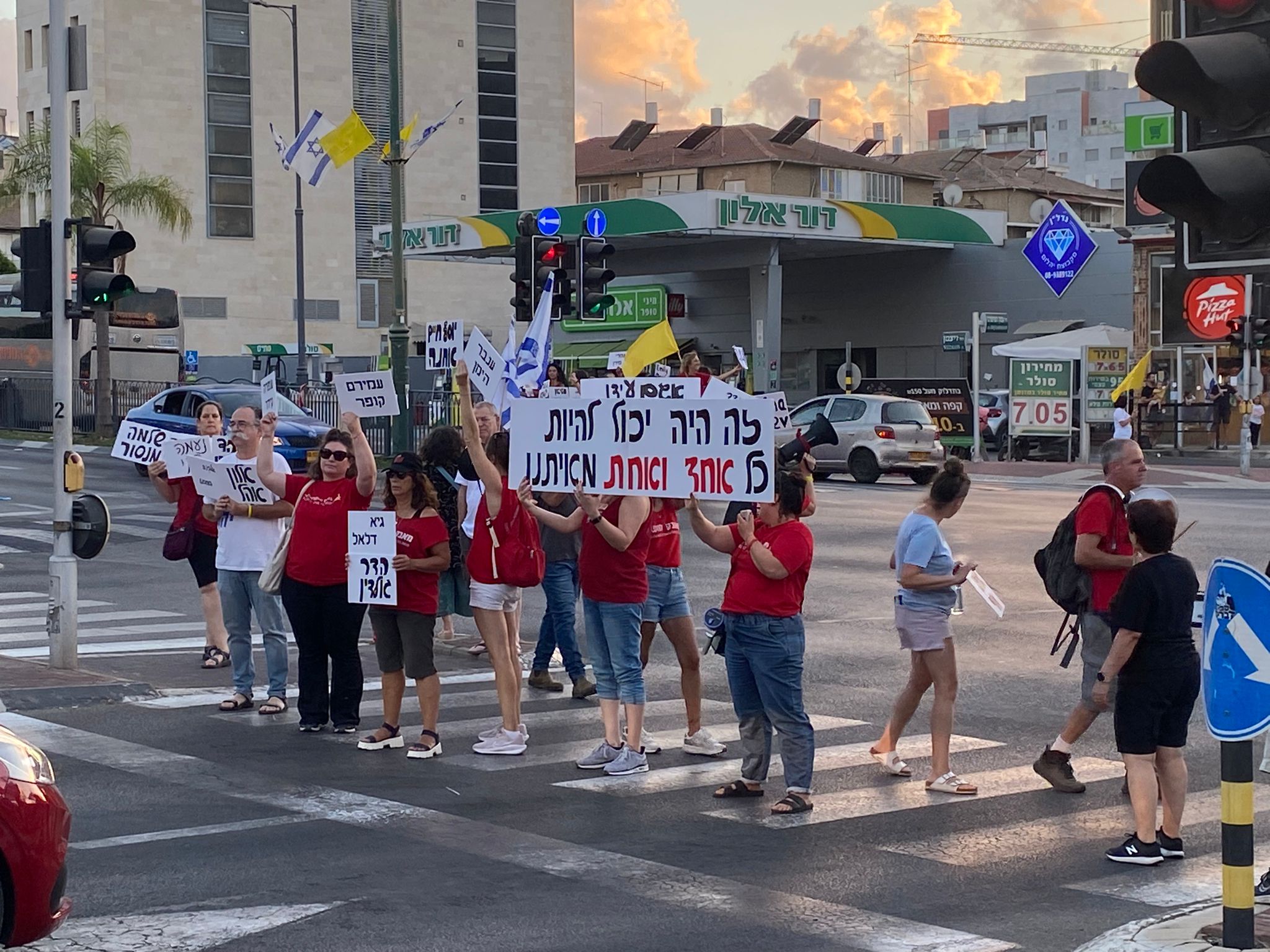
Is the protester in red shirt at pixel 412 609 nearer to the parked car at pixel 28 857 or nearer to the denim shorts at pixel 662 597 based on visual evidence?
the denim shorts at pixel 662 597

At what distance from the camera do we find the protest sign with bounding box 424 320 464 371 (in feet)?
44.0

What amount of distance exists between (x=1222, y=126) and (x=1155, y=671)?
2993mm

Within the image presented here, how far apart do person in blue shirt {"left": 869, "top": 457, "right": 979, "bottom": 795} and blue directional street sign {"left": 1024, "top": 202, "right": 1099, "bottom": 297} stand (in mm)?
29590

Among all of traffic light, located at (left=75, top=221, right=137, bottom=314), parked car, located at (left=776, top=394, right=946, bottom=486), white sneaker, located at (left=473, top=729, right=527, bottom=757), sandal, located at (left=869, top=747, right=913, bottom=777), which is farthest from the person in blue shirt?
parked car, located at (left=776, top=394, right=946, bottom=486)

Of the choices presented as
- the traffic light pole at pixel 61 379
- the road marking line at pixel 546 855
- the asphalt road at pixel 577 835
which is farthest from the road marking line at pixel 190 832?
the traffic light pole at pixel 61 379

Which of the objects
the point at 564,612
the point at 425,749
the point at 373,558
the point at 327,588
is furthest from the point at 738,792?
the point at 564,612

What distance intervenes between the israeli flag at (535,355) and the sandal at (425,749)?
11.1ft

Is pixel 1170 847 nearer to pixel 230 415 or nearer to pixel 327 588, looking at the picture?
pixel 327 588

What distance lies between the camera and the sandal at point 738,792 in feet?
29.0

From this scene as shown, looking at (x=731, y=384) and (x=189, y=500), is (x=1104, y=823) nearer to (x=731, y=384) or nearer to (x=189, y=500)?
(x=731, y=384)

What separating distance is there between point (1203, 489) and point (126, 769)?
2458 cm

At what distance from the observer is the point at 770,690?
8719 millimetres

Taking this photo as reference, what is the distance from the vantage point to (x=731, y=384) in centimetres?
991

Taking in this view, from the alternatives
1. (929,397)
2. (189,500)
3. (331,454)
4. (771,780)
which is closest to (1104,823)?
(771,780)
